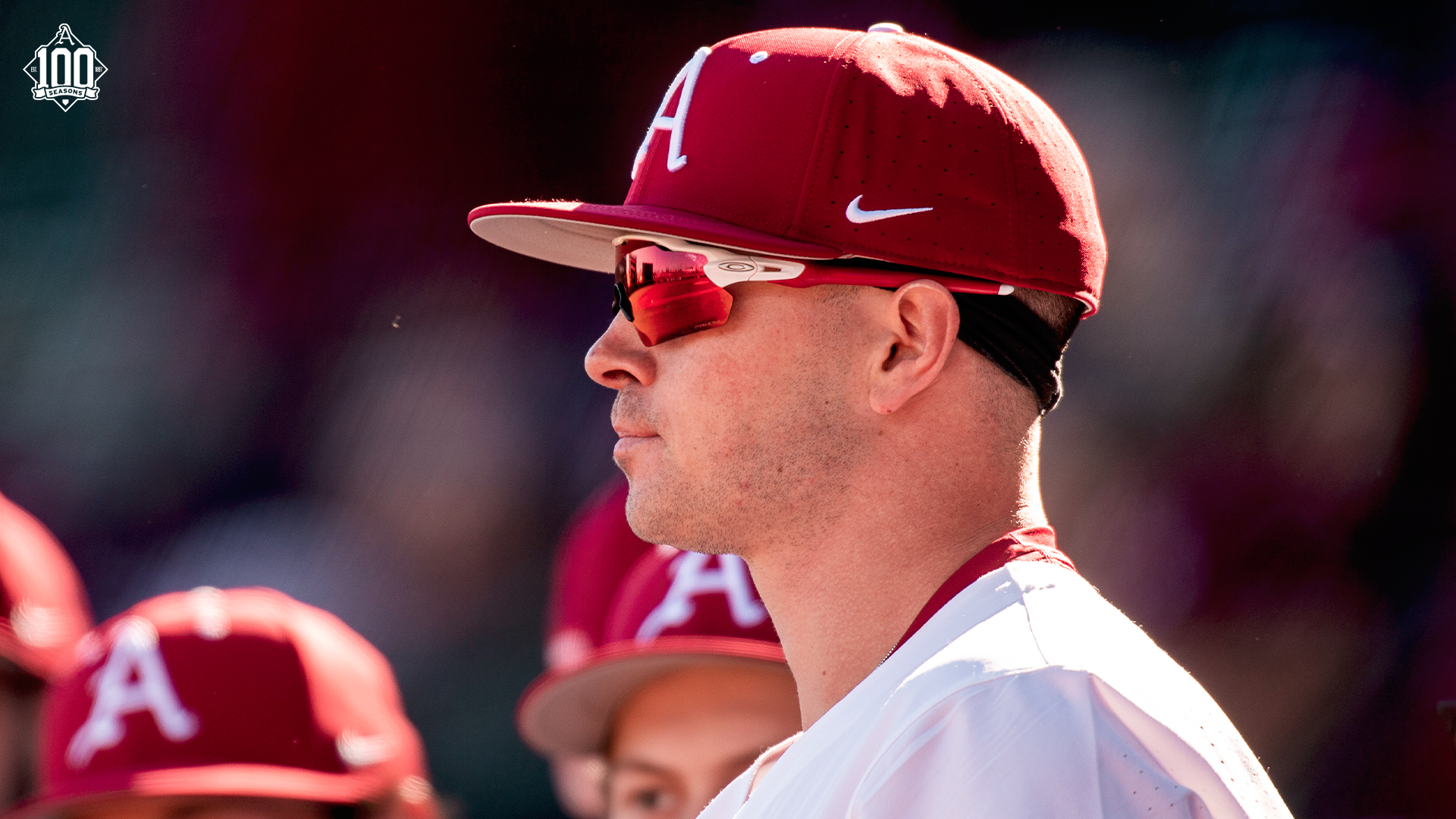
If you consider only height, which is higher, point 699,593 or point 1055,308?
point 1055,308

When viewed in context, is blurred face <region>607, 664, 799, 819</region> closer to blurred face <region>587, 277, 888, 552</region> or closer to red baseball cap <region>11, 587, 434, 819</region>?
red baseball cap <region>11, 587, 434, 819</region>

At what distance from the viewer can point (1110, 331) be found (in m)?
4.95

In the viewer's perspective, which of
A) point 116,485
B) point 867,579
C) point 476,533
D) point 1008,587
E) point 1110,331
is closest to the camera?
point 1008,587

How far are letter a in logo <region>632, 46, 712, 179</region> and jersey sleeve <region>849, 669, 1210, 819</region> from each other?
88 cm

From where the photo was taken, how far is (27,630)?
160 inches

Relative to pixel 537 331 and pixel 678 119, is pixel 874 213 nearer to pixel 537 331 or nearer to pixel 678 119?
pixel 678 119

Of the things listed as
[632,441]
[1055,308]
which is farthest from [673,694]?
[1055,308]

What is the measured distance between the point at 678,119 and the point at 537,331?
192 inches

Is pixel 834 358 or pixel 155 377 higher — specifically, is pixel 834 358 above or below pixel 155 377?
above

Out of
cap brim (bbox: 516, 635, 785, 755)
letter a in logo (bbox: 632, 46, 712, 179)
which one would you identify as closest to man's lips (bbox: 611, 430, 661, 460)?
letter a in logo (bbox: 632, 46, 712, 179)

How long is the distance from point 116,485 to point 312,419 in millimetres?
1070

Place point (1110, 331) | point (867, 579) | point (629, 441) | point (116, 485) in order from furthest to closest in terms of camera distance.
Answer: point (116, 485), point (1110, 331), point (629, 441), point (867, 579)

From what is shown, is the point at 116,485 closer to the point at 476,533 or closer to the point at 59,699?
the point at 476,533

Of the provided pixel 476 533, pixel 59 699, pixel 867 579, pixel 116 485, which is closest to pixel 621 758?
pixel 59 699
